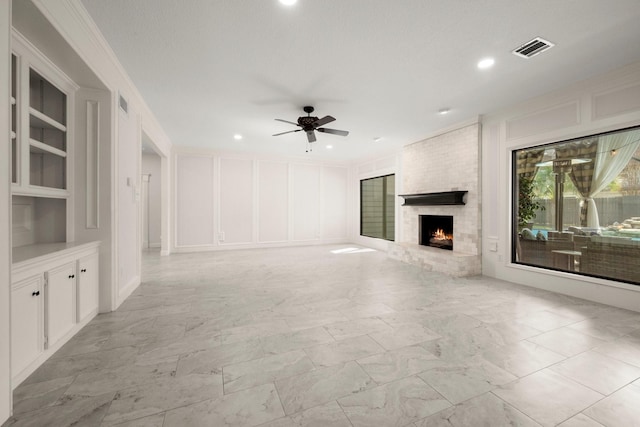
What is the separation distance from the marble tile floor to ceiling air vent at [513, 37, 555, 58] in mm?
2899

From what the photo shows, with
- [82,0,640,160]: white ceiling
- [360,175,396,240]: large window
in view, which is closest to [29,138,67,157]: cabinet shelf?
[82,0,640,160]: white ceiling

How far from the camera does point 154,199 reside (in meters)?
8.32

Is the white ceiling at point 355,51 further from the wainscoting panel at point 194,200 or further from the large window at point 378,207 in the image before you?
the large window at point 378,207

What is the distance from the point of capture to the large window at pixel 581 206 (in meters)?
3.47

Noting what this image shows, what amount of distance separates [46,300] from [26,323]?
259mm

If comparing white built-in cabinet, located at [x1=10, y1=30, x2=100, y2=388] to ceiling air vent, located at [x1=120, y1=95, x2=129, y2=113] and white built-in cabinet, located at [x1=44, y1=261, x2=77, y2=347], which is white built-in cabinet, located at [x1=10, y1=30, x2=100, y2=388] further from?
ceiling air vent, located at [x1=120, y1=95, x2=129, y2=113]

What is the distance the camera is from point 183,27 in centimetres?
257

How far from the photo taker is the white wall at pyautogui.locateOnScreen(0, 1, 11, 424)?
1.53 metres

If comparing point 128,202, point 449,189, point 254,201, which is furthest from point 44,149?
point 449,189

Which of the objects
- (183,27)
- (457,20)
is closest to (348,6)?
(457,20)

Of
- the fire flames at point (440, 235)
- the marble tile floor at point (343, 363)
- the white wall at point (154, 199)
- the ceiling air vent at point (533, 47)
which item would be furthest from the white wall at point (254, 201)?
the ceiling air vent at point (533, 47)

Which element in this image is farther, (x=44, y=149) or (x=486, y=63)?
(x=486, y=63)

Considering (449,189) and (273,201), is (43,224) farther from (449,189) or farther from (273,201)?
(449,189)

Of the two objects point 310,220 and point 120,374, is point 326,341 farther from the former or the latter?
point 310,220
